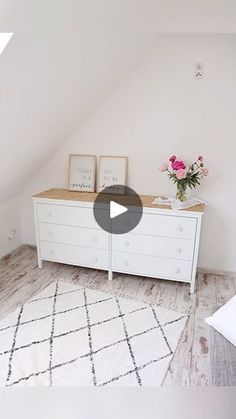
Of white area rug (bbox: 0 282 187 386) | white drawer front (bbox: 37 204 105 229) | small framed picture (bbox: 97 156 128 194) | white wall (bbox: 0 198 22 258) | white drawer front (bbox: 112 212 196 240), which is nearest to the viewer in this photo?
white area rug (bbox: 0 282 187 386)

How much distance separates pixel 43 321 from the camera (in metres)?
2.11

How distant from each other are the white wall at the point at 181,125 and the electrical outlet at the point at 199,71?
3 cm

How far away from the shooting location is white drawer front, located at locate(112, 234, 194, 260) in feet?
7.96

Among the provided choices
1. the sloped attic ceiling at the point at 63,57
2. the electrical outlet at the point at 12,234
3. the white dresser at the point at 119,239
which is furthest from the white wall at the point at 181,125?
the electrical outlet at the point at 12,234

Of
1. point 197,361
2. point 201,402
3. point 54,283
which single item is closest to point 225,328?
point 197,361

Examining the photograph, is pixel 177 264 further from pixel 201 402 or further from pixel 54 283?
pixel 201 402

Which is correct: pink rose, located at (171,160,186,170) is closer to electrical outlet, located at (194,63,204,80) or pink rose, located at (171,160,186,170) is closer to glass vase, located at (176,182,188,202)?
glass vase, located at (176,182,188,202)

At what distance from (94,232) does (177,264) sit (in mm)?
786

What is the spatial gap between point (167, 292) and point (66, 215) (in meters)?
1.14

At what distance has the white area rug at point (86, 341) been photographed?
64.9 inches

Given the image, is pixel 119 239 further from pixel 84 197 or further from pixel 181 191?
pixel 181 191

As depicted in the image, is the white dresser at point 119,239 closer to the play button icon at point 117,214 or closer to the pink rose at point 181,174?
the play button icon at point 117,214

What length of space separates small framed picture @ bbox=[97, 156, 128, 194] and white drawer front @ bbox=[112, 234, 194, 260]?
53 cm

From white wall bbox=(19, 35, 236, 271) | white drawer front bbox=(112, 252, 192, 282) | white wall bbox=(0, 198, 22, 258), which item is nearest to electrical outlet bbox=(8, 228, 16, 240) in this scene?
white wall bbox=(0, 198, 22, 258)
